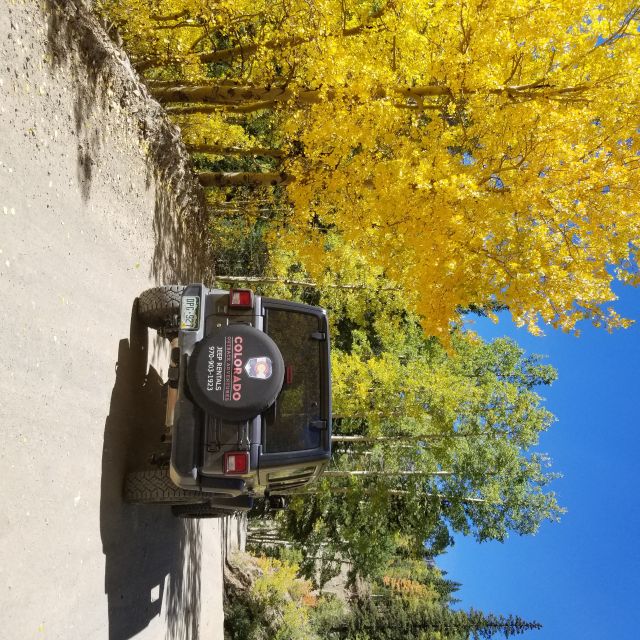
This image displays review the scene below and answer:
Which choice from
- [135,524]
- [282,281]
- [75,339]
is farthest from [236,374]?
[282,281]

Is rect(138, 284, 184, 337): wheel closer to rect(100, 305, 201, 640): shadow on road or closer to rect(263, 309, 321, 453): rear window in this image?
rect(100, 305, 201, 640): shadow on road

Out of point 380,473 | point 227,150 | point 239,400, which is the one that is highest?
point 227,150

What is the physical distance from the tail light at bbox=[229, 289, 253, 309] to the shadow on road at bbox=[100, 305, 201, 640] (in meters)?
1.48

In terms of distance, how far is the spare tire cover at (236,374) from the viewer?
4969 mm

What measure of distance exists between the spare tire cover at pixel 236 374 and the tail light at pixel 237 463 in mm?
339

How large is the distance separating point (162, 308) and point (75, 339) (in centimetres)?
130

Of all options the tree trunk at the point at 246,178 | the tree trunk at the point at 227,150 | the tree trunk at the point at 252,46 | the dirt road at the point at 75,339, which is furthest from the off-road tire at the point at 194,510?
the tree trunk at the point at 252,46

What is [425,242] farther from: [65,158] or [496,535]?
[496,535]

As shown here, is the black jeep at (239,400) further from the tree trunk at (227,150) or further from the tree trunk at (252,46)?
the tree trunk at (227,150)

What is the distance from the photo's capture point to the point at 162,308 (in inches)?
246

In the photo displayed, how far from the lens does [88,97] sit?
5.59m

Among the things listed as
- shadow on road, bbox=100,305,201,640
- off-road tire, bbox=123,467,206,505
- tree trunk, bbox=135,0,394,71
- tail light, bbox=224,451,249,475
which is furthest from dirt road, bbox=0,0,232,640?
tree trunk, bbox=135,0,394,71

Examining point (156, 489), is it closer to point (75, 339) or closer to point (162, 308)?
point (75, 339)

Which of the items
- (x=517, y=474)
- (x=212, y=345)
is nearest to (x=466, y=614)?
(x=517, y=474)
